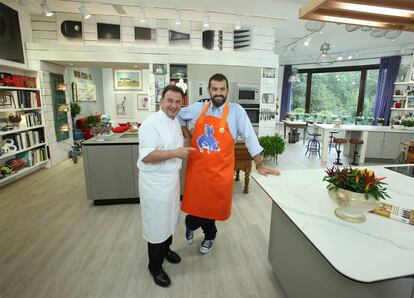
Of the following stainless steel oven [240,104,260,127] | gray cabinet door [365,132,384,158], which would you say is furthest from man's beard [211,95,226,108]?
gray cabinet door [365,132,384,158]

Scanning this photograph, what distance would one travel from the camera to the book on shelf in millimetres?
1231

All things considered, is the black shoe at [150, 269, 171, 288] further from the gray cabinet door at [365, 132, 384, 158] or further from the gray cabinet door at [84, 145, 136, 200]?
the gray cabinet door at [365, 132, 384, 158]

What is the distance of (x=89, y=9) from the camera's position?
4.39m

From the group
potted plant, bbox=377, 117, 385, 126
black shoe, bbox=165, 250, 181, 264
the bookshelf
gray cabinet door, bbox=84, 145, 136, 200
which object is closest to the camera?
black shoe, bbox=165, 250, 181, 264

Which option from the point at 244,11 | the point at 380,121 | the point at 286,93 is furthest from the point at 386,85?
the point at 244,11

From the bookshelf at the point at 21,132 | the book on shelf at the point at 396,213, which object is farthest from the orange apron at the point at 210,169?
the bookshelf at the point at 21,132

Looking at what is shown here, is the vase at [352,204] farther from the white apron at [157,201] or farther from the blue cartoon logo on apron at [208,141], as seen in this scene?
the white apron at [157,201]

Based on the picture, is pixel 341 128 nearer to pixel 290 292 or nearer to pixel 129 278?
pixel 290 292

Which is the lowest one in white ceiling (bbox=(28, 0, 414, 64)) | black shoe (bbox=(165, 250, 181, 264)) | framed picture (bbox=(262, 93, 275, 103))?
black shoe (bbox=(165, 250, 181, 264))

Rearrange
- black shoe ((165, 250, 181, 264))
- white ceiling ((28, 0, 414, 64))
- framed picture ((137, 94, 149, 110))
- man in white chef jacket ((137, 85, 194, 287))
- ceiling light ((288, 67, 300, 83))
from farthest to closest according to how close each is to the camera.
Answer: framed picture ((137, 94, 149, 110)) → ceiling light ((288, 67, 300, 83)) → white ceiling ((28, 0, 414, 64)) → black shoe ((165, 250, 181, 264)) → man in white chef jacket ((137, 85, 194, 287))

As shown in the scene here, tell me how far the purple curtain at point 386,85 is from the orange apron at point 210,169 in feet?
23.7

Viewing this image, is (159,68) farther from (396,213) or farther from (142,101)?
(396,213)

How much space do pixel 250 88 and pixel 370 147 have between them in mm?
3266

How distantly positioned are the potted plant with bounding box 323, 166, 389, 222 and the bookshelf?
4.58 m
